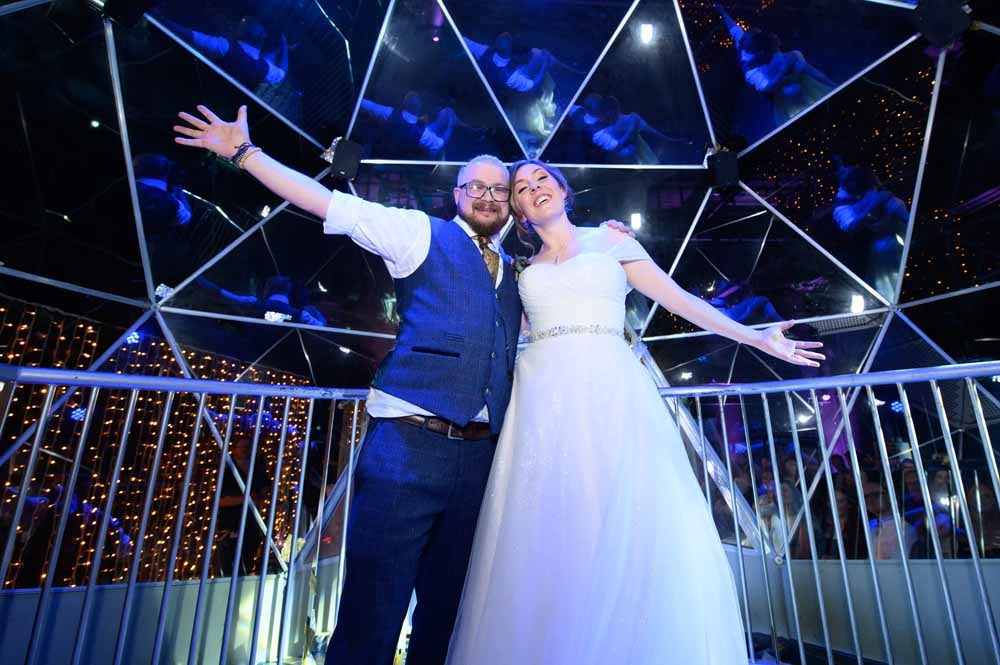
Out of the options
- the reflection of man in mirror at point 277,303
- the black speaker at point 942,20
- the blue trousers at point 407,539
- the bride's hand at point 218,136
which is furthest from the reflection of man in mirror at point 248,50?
the black speaker at point 942,20

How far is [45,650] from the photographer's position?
279cm

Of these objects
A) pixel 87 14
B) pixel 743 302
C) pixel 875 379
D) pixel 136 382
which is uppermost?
pixel 87 14

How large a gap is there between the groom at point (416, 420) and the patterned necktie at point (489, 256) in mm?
109

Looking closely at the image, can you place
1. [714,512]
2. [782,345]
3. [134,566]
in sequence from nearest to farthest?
[134,566]
[782,345]
[714,512]

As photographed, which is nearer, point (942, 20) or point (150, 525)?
point (942, 20)

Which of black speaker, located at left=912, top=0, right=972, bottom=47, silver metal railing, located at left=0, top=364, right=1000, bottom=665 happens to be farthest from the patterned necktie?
black speaker, located at left=912, top=0, right=972, bottom=47

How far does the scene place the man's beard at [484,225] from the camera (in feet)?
6.52

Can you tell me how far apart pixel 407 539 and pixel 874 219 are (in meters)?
5.79

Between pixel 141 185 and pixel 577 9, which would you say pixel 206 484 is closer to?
pixel 141 185

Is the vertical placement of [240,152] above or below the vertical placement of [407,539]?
above

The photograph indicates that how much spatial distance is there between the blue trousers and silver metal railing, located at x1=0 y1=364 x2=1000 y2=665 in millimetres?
850

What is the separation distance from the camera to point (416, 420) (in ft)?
5.40

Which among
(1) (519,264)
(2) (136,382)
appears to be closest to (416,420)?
(1) (519,264)

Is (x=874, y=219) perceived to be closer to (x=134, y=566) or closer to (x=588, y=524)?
(x=588, y=524)
